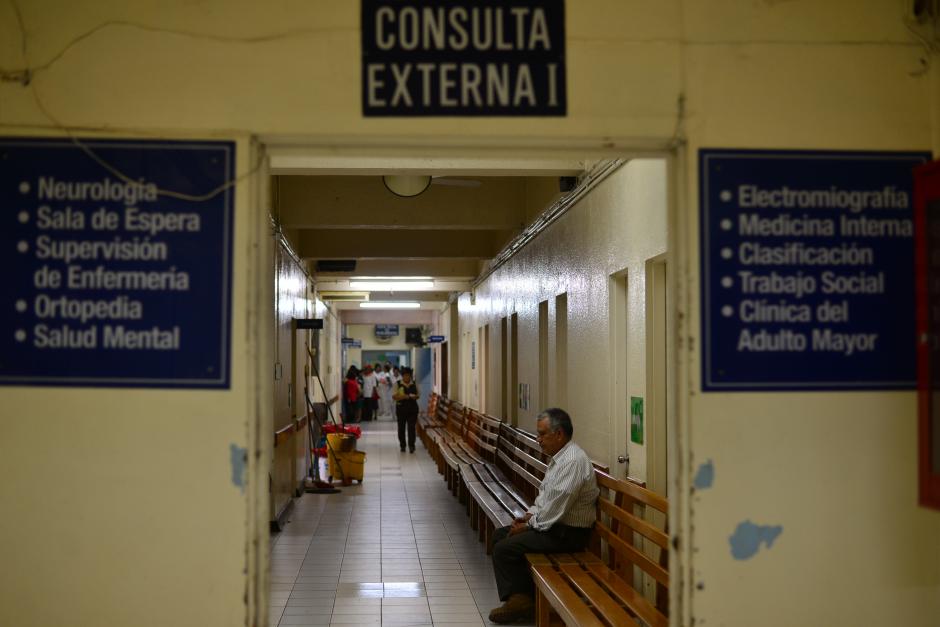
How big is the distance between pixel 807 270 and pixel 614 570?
118 inches

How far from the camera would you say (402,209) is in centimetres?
1080

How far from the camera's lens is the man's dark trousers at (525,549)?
6172mm

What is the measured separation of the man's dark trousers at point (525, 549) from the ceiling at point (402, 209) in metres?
2.94

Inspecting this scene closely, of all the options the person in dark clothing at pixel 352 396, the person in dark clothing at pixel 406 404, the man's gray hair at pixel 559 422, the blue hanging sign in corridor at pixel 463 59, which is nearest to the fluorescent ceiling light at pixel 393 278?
the person in dark clothing at pixel 406 404

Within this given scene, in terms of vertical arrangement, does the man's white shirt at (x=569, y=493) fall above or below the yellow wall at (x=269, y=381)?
below

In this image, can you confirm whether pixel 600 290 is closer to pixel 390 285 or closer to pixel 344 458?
pixel 344 458

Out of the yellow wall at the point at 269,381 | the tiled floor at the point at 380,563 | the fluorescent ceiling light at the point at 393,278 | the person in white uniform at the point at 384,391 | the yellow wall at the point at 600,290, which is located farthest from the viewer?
the person in white uniform at the point at 384,391

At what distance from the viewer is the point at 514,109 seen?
133 inches

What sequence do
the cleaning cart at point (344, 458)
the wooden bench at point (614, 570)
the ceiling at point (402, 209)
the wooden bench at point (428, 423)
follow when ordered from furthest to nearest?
1. the wooden bench at point (428, 423)
2. the cleaning cart at point (344, 458)
3. the ceiling at point (402, 209)
4. the wooden bench at point (614, 570)

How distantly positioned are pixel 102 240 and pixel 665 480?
3778 mm

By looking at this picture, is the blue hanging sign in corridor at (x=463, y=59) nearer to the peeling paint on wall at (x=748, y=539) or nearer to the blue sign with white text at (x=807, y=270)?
the blue sign with white text at (x=807, y=270)

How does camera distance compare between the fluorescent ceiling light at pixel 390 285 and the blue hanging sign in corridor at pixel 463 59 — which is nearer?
the blue hanging sign in corridor at pixel 463 59

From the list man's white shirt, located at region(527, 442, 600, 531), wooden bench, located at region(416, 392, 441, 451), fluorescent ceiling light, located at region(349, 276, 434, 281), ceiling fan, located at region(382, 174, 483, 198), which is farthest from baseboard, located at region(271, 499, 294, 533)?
wooden bench, located at region(416, 392, 441, 451)

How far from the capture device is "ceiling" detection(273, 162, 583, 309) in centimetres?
984
